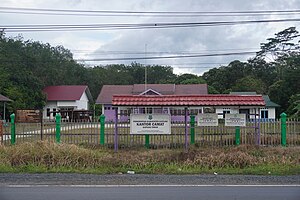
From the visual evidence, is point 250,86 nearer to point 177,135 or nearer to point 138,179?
point 177,135

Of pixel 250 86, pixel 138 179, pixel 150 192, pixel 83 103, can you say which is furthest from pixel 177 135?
pixel 250 86

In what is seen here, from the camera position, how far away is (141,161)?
1302 centimetres

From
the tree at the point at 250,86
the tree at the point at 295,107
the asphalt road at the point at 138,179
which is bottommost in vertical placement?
the asphalt road at the point at 138,179

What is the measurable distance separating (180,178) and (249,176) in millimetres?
2120

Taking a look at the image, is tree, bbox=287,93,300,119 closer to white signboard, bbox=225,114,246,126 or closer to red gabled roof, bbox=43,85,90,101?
white signboard, bbox=225,114,246,126

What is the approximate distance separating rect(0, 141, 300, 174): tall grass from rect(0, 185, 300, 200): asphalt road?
2.49 metres

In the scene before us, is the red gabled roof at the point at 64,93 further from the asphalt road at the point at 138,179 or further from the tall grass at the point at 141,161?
the asphalt road at the point at 138,179

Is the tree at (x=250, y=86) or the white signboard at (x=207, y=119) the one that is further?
the tree at (x=250, y=86)

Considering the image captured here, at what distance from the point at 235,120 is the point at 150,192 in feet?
27.7

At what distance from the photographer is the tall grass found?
12125 mm

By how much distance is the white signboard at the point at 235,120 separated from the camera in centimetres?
1623

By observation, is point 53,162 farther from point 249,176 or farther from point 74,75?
point 74,75

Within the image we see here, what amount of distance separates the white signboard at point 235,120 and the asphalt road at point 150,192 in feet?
21.9

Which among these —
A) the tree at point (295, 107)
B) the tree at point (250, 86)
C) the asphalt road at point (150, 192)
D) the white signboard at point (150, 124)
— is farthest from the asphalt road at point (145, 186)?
the tree at point (250, 86)
